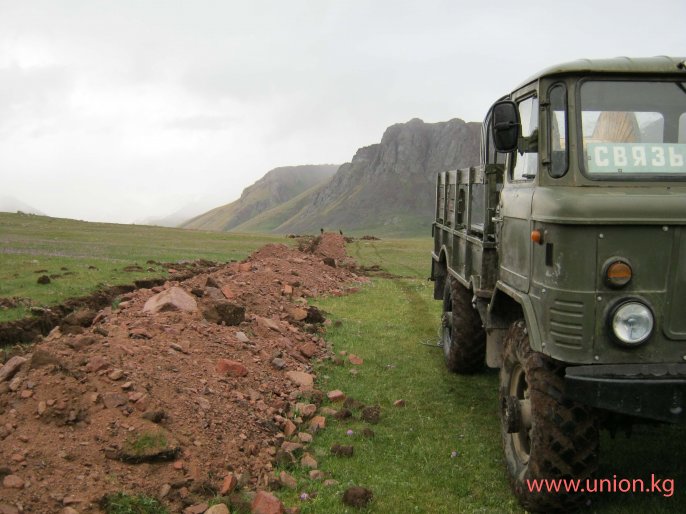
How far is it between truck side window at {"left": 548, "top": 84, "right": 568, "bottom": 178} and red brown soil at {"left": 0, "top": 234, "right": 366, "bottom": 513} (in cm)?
368

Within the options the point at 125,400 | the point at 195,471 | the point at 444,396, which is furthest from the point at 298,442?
the point at 444,396

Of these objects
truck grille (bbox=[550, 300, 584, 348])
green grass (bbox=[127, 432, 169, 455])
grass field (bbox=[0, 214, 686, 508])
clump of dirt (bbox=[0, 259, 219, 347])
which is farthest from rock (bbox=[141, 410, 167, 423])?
clump of dirt (bbox=[0, 259, 219, 347])

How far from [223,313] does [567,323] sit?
20.7ft

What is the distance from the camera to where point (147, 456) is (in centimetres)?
538

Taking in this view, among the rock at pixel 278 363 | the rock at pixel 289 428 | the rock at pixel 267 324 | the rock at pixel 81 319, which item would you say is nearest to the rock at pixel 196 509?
the rock at pixel 289 428

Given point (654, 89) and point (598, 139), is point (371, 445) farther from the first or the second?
point (654, 89)

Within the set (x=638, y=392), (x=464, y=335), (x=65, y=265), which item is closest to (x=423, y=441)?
(x=464, y=335)

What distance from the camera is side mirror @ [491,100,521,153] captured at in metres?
5.08

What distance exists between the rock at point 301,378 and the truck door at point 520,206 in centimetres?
333

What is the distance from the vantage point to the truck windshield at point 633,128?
4.69 meters

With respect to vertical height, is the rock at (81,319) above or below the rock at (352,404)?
above

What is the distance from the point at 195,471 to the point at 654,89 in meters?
5.00

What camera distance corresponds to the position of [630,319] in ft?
14.0

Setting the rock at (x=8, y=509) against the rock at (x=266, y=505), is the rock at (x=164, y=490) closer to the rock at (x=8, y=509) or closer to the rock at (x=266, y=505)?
the rock at (x=266, y=505)
